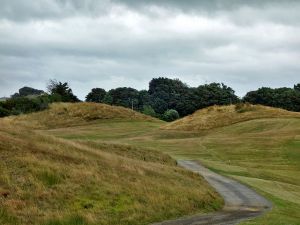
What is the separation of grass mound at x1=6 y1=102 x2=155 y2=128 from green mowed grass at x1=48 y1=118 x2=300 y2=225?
488cm

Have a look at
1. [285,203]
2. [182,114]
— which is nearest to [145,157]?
[285,203]

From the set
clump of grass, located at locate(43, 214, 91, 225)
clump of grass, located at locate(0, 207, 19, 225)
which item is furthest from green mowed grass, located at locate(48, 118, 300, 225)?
clump of grass, located at locate(0, 207, 19, 225)

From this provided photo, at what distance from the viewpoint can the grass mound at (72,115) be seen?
365ft

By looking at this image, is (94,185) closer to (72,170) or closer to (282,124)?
(72,170)

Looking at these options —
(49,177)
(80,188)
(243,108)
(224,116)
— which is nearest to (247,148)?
(224,116)

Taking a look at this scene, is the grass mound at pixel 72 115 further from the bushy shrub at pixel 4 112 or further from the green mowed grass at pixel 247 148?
A: the bushy shrub at pixel 4 112

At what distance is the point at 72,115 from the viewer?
116 metres

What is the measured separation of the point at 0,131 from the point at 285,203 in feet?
63.7

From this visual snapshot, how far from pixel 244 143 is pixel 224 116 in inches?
1029

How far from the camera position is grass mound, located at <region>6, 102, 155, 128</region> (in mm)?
111312

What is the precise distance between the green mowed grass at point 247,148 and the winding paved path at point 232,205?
3.03 ft

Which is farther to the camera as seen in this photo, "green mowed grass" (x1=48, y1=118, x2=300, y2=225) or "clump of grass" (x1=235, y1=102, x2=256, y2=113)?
"clump of grass" (x1=235, y1=102, x2=256, y2=113)

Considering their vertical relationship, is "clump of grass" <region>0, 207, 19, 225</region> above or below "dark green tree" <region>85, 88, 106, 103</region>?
below

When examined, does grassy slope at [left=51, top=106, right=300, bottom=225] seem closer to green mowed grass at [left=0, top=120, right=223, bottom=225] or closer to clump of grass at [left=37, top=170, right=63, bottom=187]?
green mowed grass at [left=0, top=120, right=223, bottom=225]
